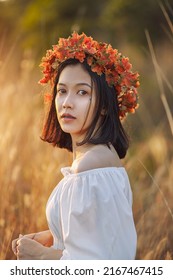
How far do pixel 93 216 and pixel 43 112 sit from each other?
579 mm

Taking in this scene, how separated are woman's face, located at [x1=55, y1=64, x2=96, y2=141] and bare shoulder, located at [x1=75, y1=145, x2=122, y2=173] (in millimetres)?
99

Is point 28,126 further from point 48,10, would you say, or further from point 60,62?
point 48,10

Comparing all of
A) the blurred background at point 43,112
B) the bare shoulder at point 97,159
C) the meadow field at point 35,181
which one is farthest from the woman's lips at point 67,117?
the meadow field at point 35,181

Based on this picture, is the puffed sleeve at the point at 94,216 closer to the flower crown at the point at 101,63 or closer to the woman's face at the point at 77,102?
the woman's face at the point at 77,102

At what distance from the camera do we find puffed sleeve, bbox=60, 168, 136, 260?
2.20 meters

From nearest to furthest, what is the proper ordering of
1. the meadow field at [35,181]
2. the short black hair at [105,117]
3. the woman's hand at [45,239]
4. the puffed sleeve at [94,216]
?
the puffed sleeve at [94,216] < the short black hair at [105,117] < the woman's hand at [45,239] < the meadow field at [35,181]

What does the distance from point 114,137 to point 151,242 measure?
103cm

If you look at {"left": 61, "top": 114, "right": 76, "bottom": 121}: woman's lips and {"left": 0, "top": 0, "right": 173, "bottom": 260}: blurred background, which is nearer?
{"left": 61, "top": 114, "right": 76, "bottom": 121}: woman's lips

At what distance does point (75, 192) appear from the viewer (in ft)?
7.27

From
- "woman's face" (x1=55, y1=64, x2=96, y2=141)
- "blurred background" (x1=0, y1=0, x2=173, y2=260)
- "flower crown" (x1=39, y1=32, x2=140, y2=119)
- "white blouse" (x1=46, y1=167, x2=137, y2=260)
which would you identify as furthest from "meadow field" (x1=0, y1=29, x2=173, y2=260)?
"white blouse" (x1=46, y1=167, x2=137, y2=260)

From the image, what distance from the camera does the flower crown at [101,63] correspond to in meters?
2.38

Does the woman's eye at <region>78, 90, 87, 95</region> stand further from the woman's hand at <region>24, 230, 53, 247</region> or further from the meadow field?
the woman's hand at <region>24, 230, 53, 247</region>
